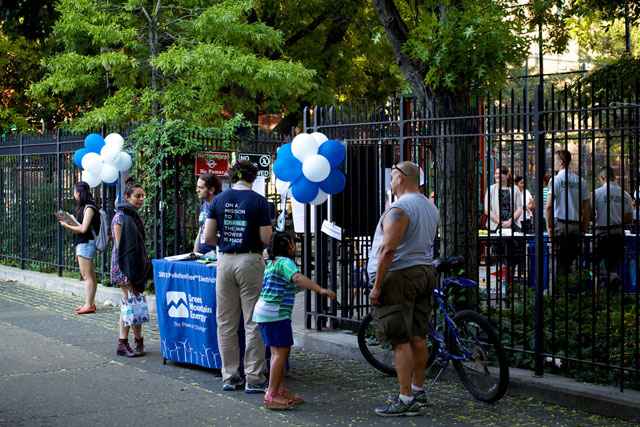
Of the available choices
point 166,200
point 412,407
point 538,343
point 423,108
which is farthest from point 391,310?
point 166,200

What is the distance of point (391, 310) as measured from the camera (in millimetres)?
6258

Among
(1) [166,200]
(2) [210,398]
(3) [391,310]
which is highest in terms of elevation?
(1) [166,200]

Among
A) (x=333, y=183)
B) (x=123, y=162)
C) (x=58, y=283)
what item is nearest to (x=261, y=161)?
(x=123, y=162)

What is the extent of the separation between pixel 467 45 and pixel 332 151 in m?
2.06

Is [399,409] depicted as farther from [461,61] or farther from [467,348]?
[461,61]

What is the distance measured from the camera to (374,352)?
7.86m

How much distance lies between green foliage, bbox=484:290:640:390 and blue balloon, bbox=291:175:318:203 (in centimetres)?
208

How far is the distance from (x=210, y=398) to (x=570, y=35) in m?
11.8

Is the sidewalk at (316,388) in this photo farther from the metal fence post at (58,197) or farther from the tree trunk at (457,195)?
the metal fence post at (58,197)

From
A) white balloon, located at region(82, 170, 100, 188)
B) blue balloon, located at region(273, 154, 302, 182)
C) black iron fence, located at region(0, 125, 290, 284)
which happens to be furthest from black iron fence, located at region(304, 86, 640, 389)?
white balloon, located at region(82, 170, 100, 188)

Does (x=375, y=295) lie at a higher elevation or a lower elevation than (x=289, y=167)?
lower

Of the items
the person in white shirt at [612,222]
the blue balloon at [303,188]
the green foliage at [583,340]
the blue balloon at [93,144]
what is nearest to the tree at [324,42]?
the blue balloon at [93,144]

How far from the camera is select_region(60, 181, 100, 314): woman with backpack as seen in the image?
11.6 metres

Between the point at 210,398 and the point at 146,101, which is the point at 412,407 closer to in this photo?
the point at 210,398
